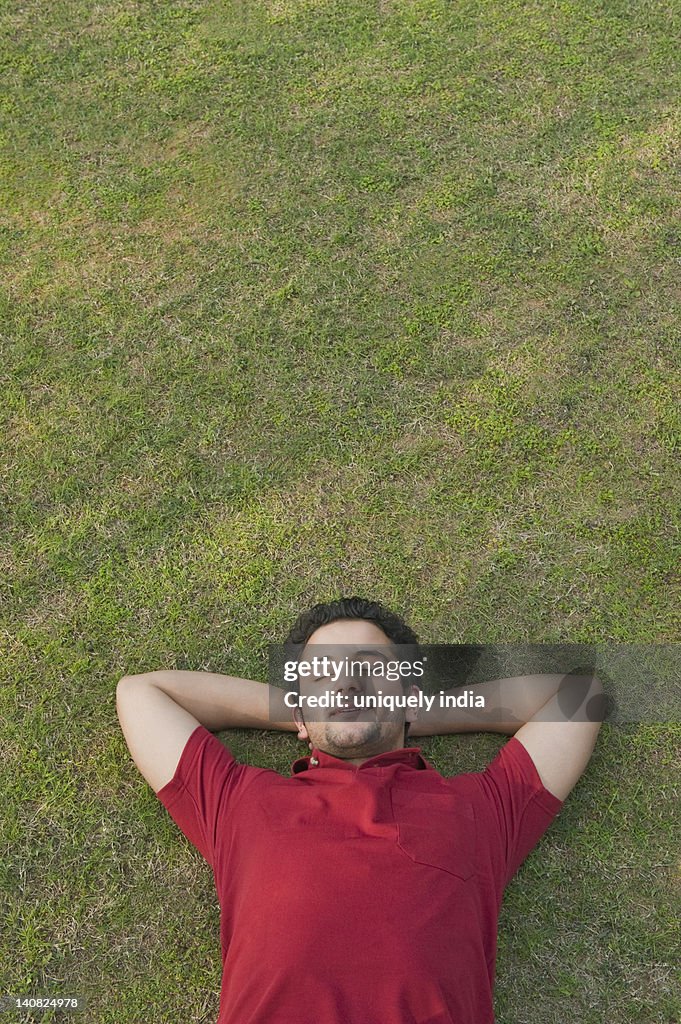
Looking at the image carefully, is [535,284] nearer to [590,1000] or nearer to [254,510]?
[254,510]

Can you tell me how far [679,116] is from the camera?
550 centimetres

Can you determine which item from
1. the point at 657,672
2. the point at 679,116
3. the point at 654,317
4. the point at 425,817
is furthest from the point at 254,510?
the point at 679,116

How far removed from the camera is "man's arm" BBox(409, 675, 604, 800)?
12.1ft

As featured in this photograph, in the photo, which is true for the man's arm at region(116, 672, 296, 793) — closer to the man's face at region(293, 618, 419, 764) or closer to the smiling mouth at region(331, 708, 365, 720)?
the man's face at region(293, 618, 419, 764)

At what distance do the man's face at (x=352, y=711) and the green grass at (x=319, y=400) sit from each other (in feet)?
1.66

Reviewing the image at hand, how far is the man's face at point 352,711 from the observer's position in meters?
3.43

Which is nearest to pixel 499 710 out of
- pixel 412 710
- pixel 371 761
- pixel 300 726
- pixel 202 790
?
pixel 412 710

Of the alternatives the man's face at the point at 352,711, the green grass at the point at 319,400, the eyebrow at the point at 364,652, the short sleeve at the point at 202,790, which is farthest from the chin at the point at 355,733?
the green grass at the point at 319,400

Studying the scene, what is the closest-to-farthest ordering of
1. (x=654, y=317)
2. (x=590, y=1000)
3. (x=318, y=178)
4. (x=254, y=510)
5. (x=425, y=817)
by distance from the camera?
(x=425, y=817) < (x=590, y=1000) < (x=254, y=510) < (x=654, y=317) < (x=318, y=178)

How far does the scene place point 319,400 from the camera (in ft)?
15.1

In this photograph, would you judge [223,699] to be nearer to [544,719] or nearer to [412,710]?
[412,710]

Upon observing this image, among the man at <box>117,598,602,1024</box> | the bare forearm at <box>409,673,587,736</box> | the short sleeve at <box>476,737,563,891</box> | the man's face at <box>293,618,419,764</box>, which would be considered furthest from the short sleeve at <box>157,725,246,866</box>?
the short sleeve at <box>476,737,563,891</box>

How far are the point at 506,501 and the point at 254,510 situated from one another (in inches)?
46.8

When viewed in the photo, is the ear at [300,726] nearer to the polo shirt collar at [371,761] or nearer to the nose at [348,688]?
the polo shirt collar at [371,761]
